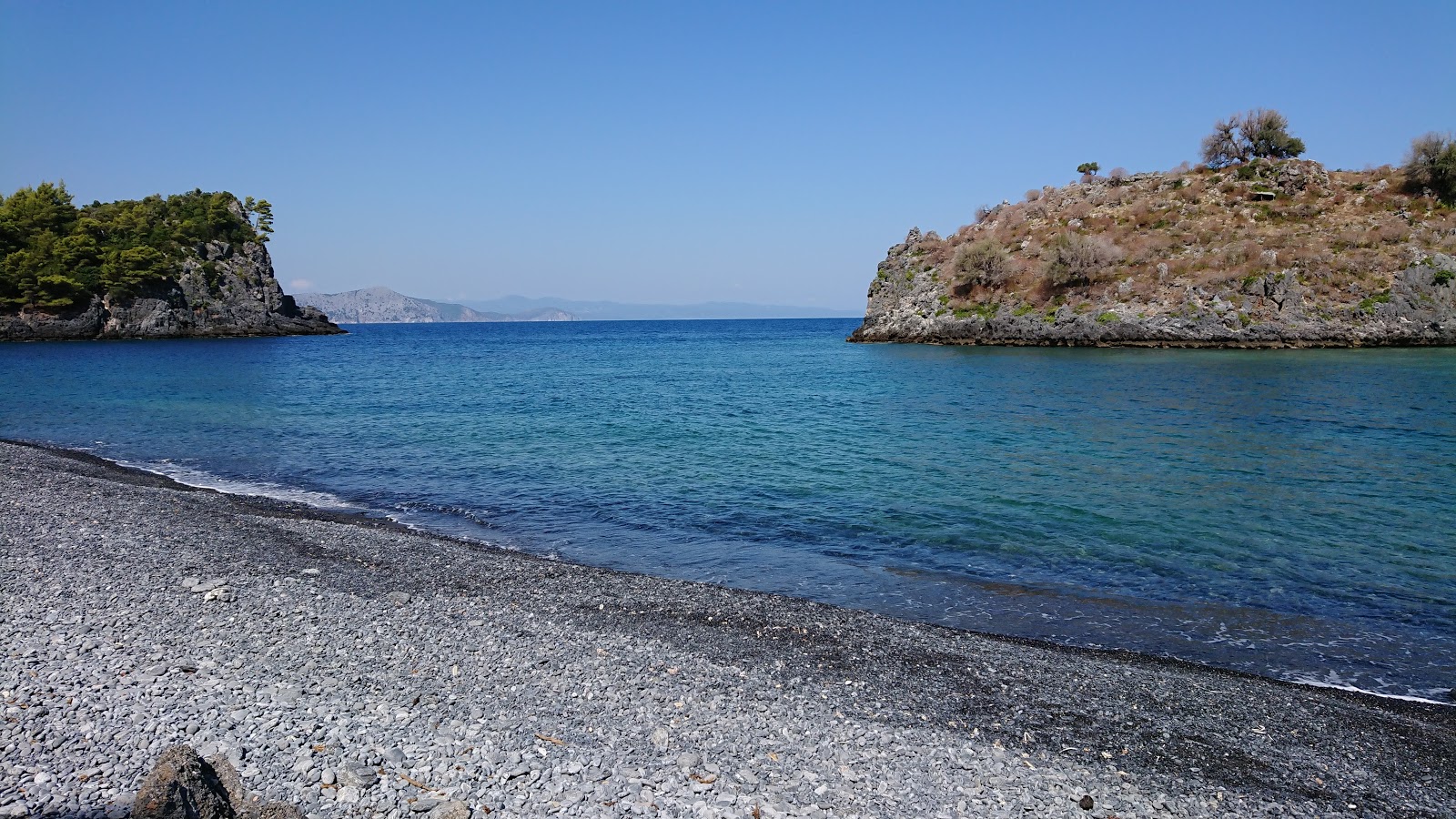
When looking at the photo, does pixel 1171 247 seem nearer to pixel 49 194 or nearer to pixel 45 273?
pixel 45 273

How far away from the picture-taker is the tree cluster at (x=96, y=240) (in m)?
106

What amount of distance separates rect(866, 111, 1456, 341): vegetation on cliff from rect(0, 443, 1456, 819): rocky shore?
244 feet

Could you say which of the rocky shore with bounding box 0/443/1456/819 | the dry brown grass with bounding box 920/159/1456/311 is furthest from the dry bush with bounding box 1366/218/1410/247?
the rocky shore with bounding box 0/443/1456/819

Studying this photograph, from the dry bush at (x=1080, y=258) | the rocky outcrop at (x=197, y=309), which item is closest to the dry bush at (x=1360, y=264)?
the dry bush at (x=1080, y=258)

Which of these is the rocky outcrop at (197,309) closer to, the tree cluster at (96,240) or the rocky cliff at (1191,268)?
the tree cluster at (96,240)

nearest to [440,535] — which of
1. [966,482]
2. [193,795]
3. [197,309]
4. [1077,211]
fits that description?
[193,795]

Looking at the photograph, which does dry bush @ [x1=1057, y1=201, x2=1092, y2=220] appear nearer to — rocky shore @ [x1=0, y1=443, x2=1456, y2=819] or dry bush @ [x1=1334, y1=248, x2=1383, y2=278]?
dry bush @ [x1=1334, y1=248, x2=1383, y2=278]

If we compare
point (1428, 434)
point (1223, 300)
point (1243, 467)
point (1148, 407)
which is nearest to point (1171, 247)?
point (1223, 300)

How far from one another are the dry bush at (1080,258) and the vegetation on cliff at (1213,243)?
0.13m

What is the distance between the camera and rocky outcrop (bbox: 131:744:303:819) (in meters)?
4.92

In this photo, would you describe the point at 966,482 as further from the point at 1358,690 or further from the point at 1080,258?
the point at 1080,258

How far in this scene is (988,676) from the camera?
9.57m

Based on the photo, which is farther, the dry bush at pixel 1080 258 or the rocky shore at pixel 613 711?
the dry bush at pixel 1080 258

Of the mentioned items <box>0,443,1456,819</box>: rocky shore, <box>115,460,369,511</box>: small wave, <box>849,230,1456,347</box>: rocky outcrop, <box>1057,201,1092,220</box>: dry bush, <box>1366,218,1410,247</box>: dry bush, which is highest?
<box>1057,201,1092,220</box>: dry bush
